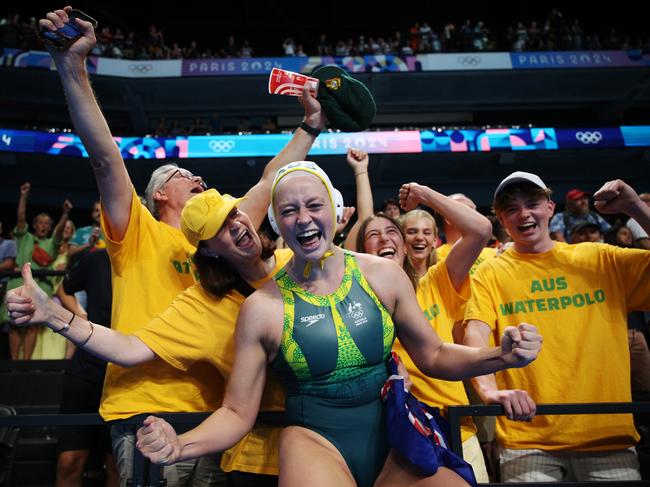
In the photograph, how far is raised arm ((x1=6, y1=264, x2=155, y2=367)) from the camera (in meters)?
1.75

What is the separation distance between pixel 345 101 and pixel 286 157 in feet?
1.21

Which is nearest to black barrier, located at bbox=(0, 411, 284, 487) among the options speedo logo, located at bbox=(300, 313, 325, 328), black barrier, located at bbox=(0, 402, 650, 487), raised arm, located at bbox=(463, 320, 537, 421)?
black barrier, located at bbox=(0, 402, 650, 487)

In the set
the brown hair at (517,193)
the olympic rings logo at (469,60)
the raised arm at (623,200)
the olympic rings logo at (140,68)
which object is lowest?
the raised arm at (623,200)

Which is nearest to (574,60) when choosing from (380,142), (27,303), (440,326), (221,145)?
(380,142)

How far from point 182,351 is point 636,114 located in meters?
21.3

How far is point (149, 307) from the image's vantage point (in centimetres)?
230

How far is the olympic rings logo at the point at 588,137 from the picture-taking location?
15.6 m

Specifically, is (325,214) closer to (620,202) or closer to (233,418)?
(233,418)

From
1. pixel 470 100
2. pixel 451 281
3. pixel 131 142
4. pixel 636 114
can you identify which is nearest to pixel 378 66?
pixel 470 100

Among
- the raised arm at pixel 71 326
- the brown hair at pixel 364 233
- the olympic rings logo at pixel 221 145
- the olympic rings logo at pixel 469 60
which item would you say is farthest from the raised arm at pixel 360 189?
the olympic rings logo at pixel 469 60

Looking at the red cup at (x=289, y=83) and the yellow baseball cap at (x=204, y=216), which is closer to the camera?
the yellow baseball cap at (x=204, y=216)

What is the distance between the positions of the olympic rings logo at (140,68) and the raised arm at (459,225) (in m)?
16.2

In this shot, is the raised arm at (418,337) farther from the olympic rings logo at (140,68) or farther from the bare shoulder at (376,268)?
the olympic rings logo at (140,68)

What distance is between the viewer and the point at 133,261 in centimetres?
233
